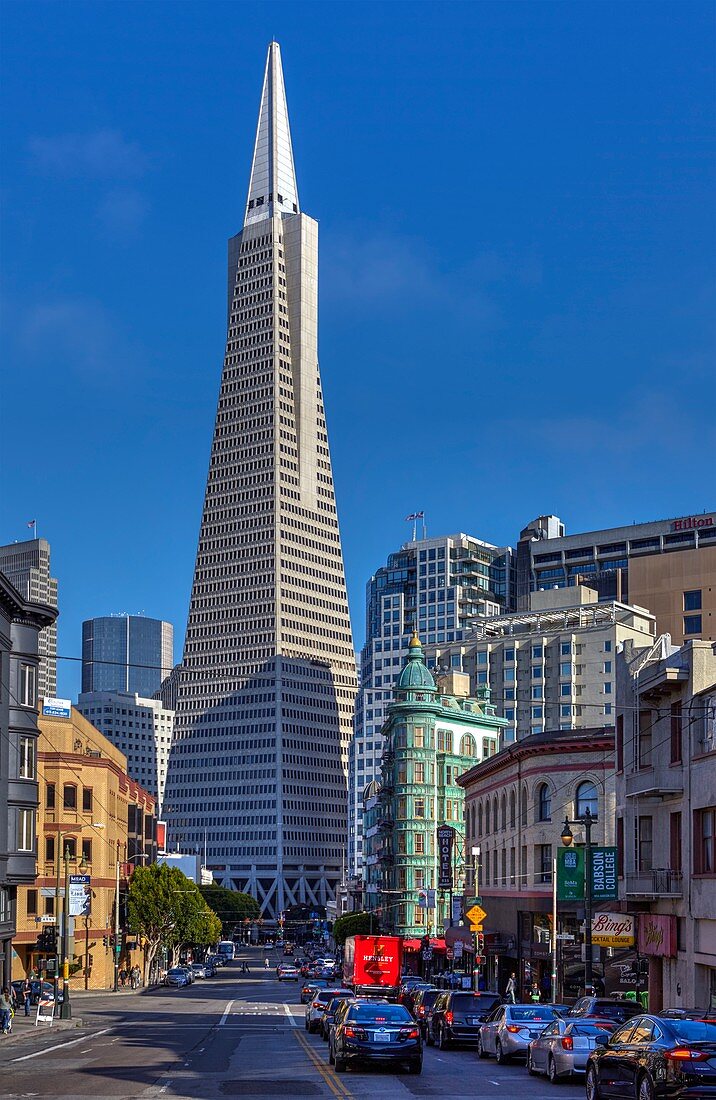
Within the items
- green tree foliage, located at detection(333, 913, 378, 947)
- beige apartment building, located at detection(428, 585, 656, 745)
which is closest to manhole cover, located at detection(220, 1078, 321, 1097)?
green tree foliage, located at detection(333, 913, 378, 947)

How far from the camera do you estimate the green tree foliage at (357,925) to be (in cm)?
13911

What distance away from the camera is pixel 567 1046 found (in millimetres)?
34188

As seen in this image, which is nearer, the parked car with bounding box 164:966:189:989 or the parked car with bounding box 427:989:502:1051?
the parked car with bounding box 427:989:502:1051

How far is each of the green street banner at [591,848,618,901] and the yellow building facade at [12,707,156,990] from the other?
4288cm

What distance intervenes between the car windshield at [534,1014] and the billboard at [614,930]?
1446 cm

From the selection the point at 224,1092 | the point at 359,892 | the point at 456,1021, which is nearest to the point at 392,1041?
the point at 224,1092

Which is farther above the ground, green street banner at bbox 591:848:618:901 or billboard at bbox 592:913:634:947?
green street banner at bbox 591:848:618:901

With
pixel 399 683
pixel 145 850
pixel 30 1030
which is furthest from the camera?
pixel 145 850

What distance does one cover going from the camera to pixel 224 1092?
29.5 meters

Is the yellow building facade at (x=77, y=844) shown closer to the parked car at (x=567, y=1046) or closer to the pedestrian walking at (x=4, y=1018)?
the pedestrian walking at (x=4, y=1018)

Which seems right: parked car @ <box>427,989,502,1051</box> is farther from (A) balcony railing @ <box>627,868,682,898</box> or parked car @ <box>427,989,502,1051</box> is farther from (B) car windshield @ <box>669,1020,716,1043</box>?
(B) car windshield @ <box>669,1020,716,1043</box>

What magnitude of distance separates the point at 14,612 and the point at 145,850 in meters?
71.2

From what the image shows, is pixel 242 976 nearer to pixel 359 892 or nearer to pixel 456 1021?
pixel 359 892

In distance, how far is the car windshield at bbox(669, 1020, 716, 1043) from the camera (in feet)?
80.6
